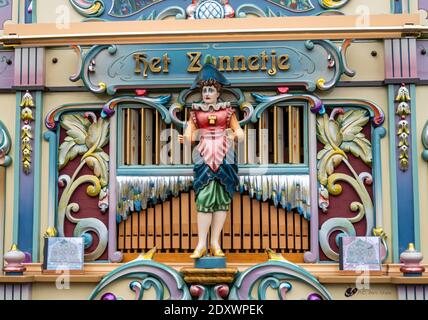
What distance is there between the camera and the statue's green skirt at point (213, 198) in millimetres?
6555

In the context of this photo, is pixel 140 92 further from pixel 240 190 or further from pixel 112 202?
pixel 240 190

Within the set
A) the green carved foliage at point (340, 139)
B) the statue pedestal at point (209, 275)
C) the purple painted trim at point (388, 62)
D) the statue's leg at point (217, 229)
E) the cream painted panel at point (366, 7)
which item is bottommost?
the statue pedestal at point (209, 275)

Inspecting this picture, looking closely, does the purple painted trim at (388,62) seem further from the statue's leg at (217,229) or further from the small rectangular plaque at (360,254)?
the statue's leg at (217,229)

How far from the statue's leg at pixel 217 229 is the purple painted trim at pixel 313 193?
0.82 metres

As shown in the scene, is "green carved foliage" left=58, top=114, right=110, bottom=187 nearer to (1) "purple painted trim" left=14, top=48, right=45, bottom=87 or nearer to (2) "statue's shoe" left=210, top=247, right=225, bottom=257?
(1) "purple painted trim" left=14, top=48, right=45, bottom=87

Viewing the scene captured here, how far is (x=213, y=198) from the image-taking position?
656 centimetres

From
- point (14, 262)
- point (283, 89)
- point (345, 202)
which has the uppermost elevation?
point (283, 89)

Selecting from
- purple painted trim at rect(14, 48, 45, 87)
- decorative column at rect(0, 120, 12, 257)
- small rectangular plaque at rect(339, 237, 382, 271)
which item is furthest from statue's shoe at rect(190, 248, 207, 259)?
purple painted trim at rect(14, 48, 45, 87)

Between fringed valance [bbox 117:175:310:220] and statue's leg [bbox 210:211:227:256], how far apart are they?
16.9 inches

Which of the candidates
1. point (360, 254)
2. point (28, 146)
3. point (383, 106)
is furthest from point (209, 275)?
point (383, 106)

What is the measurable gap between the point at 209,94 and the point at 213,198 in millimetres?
930

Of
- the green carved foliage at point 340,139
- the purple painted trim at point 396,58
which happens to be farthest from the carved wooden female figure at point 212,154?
the purple painted trim at point 396,58

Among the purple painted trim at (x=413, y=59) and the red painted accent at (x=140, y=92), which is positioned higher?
the purple painted trim at (x=413, y=59)
